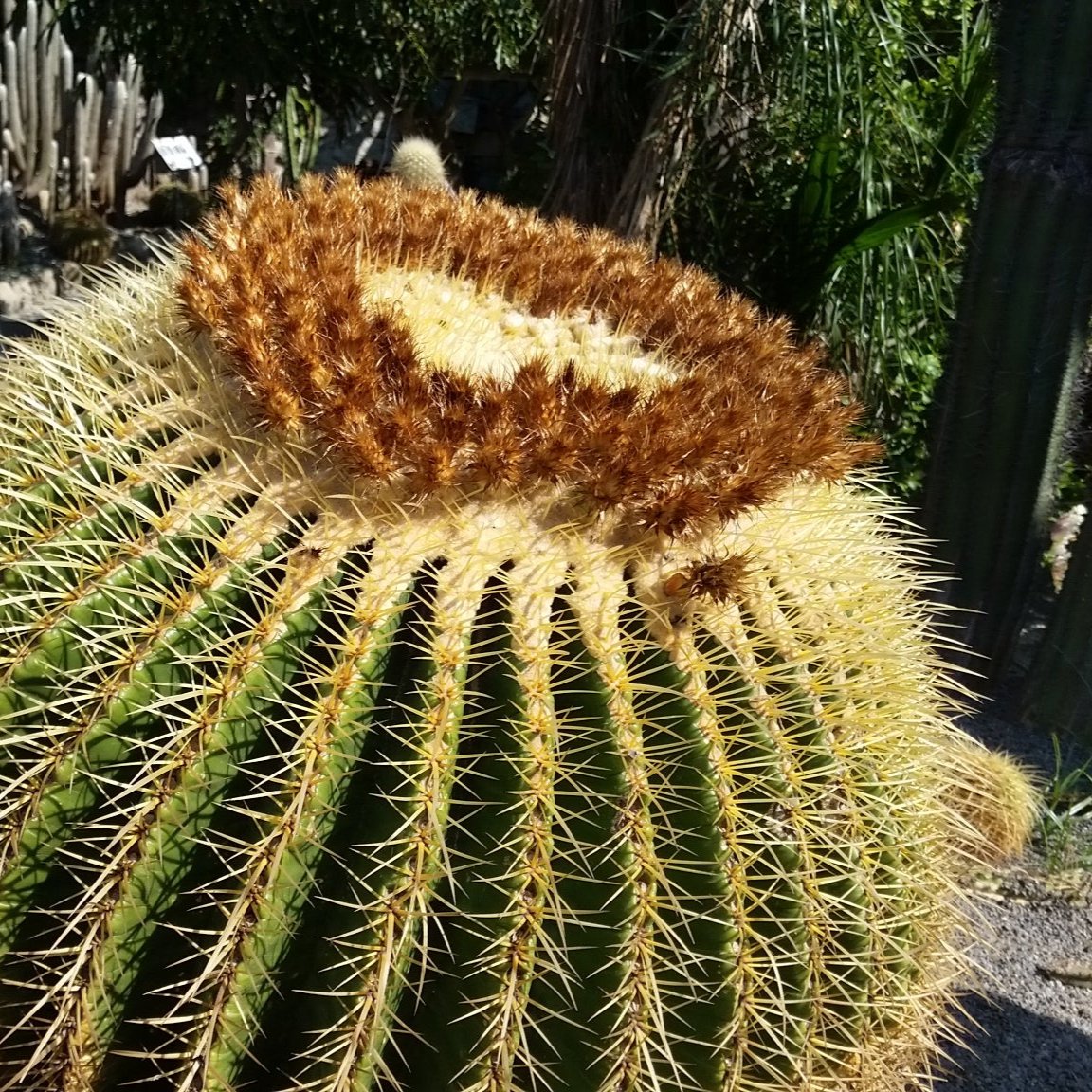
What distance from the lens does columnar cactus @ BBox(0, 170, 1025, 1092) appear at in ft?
3.75

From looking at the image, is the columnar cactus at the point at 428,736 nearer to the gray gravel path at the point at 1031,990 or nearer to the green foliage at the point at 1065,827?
the gray gravel path at the point at 1031,990

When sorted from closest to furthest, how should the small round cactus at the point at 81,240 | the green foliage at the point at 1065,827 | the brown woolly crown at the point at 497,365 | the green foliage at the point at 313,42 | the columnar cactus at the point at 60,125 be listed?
the brown woolly crown at the point at 497,365 → the green foliage at the point at 1065,827 → the green foliage at the point at 313,42 → the small round cactus at the point at 81,240 → the columnar cactus at the point at 60,125

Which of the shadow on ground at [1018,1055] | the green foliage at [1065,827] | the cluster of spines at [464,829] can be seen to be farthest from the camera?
the green foliage at [1065,827]

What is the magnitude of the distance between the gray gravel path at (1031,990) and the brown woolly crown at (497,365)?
104 cm

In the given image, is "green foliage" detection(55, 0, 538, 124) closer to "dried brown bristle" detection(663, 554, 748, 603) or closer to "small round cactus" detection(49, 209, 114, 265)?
"small round cactus" detection(49, 209, 114, 265)

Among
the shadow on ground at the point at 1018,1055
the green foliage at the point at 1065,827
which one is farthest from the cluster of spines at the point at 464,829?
the green foliage at the point at 1065,827

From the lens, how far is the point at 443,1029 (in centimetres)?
117

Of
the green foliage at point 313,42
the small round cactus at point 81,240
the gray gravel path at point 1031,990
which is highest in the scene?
the green foliage at point 313,42

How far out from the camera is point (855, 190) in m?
4.66

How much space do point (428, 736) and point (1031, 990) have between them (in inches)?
77.9

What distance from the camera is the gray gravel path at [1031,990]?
2279 millimetres

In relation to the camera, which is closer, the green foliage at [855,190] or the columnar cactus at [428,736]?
the columnar cactus at [428,736]

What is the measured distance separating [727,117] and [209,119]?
21.3 ft

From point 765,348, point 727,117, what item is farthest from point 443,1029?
point 727,117
